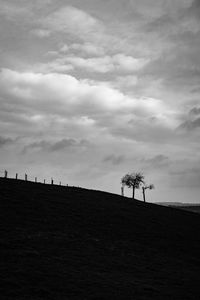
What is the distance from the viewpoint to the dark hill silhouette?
21.9 m

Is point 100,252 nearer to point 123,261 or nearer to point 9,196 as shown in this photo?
point 123,261

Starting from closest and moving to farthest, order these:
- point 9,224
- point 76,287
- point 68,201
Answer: point 76,287 < point 9,224 < point 68,201

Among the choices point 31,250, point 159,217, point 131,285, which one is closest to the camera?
point 131,285

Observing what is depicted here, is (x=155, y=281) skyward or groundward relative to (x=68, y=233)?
groundward

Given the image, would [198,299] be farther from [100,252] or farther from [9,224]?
[9,224]

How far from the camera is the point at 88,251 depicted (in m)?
33.9

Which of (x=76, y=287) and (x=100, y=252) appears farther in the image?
(x=100, y=252)

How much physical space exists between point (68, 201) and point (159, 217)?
21143 mm

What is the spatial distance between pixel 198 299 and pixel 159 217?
47.6 meters

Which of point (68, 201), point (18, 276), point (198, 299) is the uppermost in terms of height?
point (68, 201)

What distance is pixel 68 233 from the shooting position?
Result: 4022 cm

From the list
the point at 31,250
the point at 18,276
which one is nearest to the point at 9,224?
the point at 31,250

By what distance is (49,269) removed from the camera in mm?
24719

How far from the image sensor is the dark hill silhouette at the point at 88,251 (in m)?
21.9
